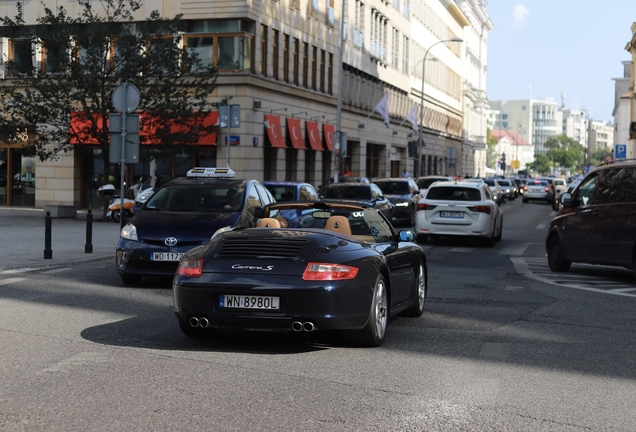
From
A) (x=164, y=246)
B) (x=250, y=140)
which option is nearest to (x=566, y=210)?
(x=164, y=246)

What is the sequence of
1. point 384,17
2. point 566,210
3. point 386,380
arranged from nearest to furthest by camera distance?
point 386,380 → point 566,210 → point 384,17

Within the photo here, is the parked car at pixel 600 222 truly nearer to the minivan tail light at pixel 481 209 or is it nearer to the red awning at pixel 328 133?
the minivan tail light at pixel 481 209

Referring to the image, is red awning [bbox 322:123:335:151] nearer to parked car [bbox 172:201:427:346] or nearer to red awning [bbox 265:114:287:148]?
red awning [bbox 265:114:287:148]

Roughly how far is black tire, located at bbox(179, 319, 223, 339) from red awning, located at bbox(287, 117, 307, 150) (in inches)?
1429

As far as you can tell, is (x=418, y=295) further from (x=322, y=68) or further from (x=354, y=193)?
(x=322, y=68)

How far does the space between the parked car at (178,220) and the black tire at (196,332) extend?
3.41 meters

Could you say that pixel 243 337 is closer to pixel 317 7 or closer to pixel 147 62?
pixel 147 62

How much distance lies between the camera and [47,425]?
600 centimetres

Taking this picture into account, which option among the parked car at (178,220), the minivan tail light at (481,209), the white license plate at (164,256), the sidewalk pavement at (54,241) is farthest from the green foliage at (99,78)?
the white license plate at (164,256)

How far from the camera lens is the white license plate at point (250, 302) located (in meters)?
8.48

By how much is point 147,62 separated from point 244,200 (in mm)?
16646

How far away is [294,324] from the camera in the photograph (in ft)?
27.8

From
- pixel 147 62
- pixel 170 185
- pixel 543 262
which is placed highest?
pixel 147 62

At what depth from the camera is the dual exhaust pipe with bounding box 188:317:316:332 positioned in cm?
848
